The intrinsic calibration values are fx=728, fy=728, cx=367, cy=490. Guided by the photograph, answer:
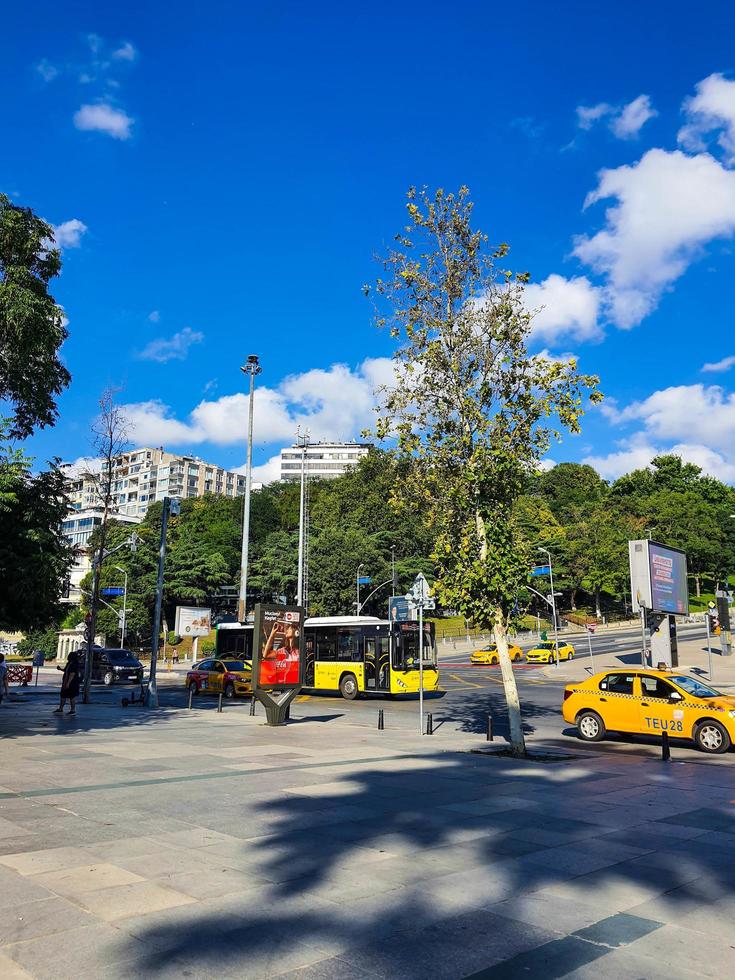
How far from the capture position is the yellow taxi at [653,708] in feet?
50.4

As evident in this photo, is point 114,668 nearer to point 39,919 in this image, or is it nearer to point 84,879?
point 84,879

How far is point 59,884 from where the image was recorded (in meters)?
5.91

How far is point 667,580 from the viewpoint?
38312mm

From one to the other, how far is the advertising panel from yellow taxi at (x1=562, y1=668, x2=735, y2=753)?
67.4 ft

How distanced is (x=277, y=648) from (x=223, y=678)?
11978 mm

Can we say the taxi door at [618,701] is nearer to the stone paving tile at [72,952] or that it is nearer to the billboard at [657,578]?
the stone paving tile at [72,952]

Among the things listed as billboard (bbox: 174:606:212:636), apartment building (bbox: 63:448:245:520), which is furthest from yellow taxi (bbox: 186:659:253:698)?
apartment building (bbox: 63:448:245:520)

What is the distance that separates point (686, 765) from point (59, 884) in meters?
11.6

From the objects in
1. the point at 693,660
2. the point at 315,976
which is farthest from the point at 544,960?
the point at 693,660

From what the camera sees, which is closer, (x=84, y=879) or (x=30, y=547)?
(x=84, y=879)

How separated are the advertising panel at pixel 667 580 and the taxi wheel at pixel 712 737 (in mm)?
21385

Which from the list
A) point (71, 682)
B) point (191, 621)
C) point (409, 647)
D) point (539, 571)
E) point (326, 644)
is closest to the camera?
point (71, 682)

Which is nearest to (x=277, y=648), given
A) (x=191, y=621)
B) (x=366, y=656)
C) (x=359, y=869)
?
(x=366, y=656)

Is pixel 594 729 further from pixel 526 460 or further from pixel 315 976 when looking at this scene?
pixel 315 976
